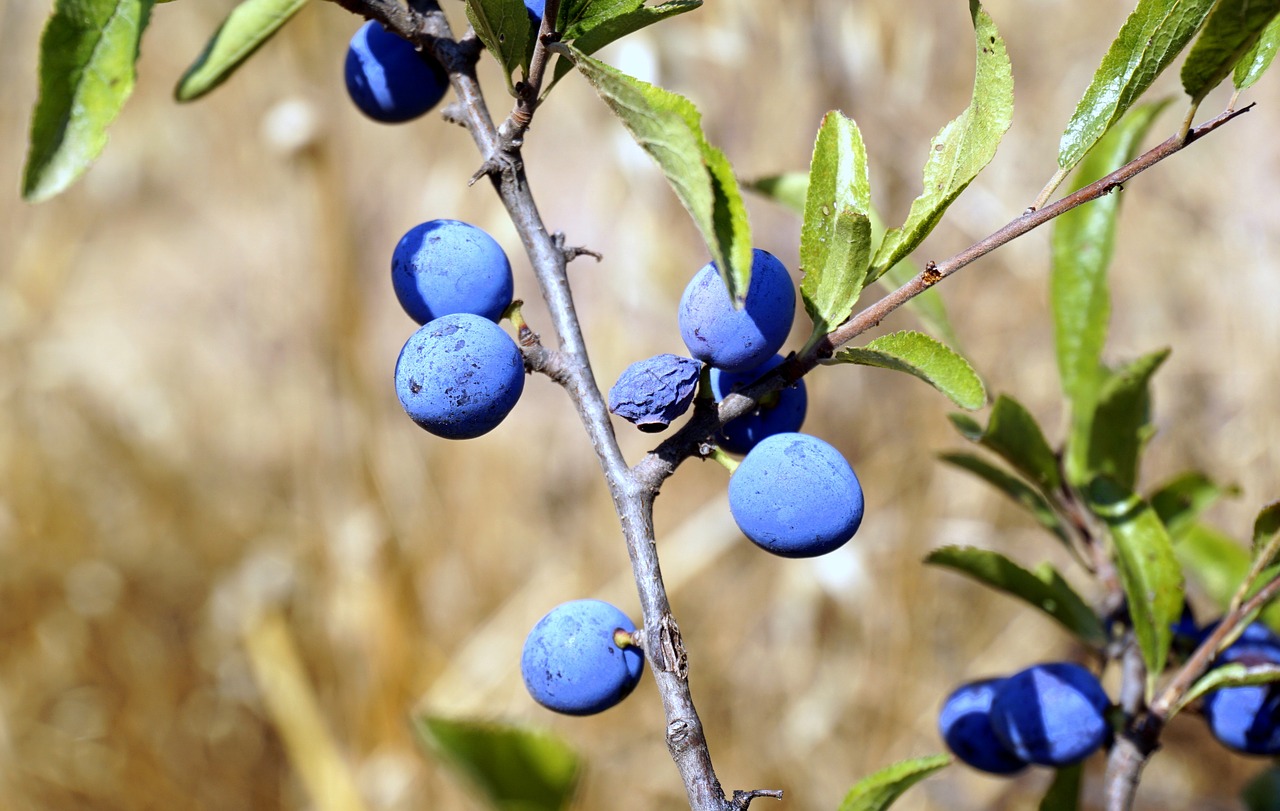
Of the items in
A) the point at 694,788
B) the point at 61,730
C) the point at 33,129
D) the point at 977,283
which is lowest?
the point at 61,730

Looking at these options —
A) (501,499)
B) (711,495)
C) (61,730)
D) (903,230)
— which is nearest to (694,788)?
(903,230)

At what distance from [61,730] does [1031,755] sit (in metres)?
2.60

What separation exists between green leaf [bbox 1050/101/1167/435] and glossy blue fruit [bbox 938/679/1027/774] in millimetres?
304

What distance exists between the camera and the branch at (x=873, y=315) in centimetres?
63

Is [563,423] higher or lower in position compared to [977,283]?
lower

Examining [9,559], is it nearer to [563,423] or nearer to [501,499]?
[501,499]

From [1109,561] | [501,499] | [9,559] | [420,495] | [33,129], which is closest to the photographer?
[33,129]

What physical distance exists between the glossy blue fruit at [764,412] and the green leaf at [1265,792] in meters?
0.76

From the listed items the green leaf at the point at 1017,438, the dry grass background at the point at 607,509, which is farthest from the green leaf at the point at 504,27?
the dry grass background at the point at 607,509

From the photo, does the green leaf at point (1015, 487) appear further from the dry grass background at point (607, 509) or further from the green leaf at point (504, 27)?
the dry grass background at point (607, 509)

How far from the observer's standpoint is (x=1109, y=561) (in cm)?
103

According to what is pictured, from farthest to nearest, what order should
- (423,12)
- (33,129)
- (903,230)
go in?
(423,12), (903,230), (33,129)

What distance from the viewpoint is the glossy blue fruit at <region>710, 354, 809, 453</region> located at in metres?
0.79

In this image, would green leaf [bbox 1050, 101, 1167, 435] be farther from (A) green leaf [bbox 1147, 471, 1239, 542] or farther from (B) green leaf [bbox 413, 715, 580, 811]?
(B) green leaf [bbox 413, 715, 580, 811]
